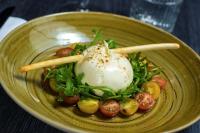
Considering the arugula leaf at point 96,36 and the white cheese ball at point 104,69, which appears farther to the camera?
the arugula leaf at point 96,36

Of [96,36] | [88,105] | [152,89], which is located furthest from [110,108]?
[96,36]

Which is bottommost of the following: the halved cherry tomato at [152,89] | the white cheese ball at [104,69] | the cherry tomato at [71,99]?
the halved cherry tomato at [152,89]

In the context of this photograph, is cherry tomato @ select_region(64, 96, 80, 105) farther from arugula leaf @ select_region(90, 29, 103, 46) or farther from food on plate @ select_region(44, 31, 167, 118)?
arugula leaf @ select_region(90, 29, 103, 46)

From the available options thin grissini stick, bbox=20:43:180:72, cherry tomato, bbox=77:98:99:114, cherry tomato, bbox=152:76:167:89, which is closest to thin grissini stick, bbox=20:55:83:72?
thin grissini stick, bbox=20:43:180:72

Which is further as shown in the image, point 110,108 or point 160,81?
point 160,81

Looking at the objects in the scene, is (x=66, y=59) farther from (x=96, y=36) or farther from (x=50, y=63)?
(x=96, y=36)

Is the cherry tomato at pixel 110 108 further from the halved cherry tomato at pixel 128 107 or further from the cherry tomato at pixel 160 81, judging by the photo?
the cherry tomato at pixel 160 81

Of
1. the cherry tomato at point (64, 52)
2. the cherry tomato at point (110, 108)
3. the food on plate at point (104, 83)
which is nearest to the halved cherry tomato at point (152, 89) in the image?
the food on plate at point (104, 83)
